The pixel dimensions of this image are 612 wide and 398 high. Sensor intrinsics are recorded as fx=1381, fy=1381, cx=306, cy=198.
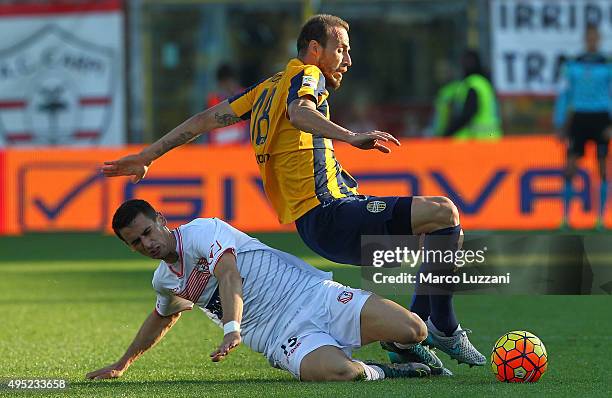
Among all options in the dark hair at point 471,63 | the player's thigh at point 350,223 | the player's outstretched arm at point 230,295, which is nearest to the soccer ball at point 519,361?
the player's thigh at point 350,223

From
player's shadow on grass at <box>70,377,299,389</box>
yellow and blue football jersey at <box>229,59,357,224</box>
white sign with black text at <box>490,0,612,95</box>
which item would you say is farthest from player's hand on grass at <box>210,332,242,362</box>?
white sign with black text at <box>490,0,612,95</box>

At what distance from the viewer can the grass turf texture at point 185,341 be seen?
652 centimetres

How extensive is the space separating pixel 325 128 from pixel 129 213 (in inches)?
40.5

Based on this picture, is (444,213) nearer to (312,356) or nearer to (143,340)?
(312,356)

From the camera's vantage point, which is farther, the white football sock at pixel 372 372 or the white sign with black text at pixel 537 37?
the white sign with black text at pixel 537 37

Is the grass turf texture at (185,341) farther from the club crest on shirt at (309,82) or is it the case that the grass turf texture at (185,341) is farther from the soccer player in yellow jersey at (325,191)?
the club crest on shirt at (309,82)

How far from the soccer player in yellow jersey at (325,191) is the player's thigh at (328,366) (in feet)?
1.33

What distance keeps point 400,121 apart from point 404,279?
13.8m

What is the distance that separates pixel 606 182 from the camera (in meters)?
15.6

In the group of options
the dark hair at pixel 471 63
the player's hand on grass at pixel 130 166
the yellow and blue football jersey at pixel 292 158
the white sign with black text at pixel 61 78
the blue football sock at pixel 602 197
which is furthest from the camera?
the white sign with black text at pixel 61 78

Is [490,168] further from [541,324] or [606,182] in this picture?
[541,324]

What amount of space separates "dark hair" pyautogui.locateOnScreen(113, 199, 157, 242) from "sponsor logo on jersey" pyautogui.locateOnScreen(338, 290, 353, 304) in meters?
1.01

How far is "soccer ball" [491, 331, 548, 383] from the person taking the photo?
666 centimetres

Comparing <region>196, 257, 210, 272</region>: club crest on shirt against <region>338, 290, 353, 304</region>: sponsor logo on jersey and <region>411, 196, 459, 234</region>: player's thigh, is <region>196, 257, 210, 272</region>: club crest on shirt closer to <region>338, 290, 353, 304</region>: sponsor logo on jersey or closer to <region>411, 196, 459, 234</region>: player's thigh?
<region>338, 290, 353, 304</region>: sponsor logo on jersey
